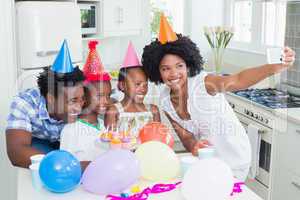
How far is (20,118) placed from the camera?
1.71m

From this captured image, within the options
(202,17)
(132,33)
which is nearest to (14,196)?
(132,33)

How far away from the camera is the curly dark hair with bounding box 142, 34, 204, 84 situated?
6.19 ft

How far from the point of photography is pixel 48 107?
1825 mm

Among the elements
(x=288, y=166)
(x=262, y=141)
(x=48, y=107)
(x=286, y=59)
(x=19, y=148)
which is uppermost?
(x=286, y=59)

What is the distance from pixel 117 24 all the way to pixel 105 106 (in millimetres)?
1637

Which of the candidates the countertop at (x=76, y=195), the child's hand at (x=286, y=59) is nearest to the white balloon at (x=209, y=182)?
the countertop at (x=76, y=195)

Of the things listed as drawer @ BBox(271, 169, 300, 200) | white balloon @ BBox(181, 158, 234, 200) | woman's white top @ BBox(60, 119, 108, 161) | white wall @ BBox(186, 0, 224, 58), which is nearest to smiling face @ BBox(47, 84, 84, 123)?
woman's white top @ BBox(60, 119, 108, 161)

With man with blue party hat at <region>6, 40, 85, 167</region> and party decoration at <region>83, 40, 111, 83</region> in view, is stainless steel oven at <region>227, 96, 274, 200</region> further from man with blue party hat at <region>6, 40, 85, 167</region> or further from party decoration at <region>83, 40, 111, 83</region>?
man with blue party hat at <region>6, 40, 85, 167</region>

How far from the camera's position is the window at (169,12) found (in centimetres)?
425

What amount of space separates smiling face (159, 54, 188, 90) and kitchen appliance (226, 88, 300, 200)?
94 centimetres

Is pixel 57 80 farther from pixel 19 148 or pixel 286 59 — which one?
pixel 286 59

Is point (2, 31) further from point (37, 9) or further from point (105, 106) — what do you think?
point (105, 106)

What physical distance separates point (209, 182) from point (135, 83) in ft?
3.01

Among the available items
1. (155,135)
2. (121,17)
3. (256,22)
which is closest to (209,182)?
(155,135)
